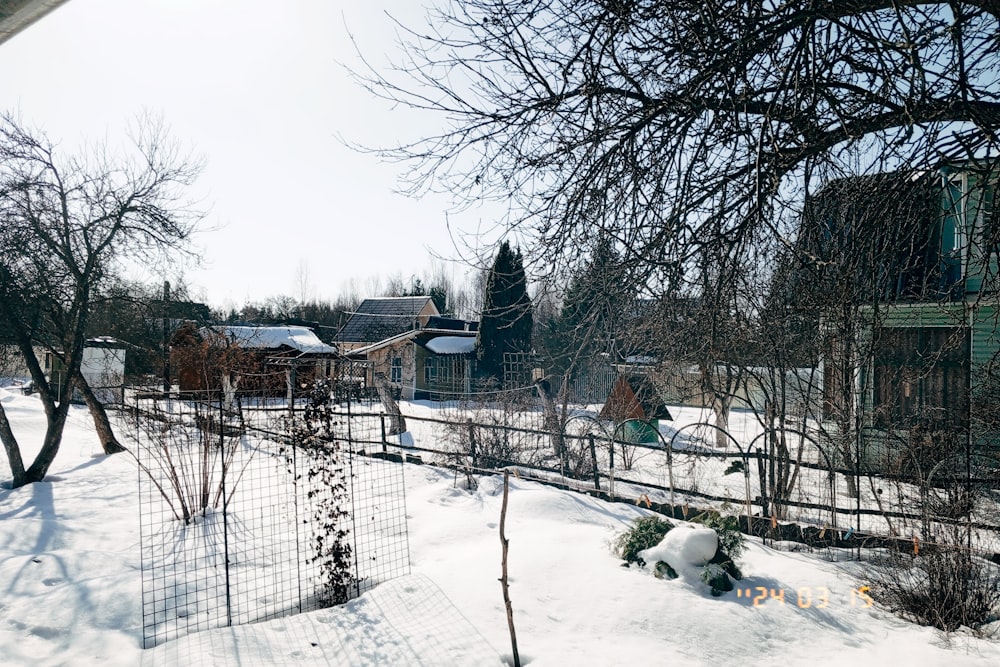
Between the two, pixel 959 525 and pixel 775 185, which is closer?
pixel 775 185

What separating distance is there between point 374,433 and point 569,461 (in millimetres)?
5998

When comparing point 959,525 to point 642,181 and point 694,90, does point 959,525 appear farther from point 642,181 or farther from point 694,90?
point 694,90

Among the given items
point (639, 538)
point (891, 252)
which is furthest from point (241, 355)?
point (891, 252)

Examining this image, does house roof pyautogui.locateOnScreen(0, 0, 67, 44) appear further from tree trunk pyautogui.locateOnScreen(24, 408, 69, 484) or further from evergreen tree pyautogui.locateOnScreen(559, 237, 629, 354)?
tree trunk pyautogui.locateOnScreen(24, 408, 69, 484)

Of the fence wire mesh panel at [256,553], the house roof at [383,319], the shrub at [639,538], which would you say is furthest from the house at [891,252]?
the house roof at [383,319]

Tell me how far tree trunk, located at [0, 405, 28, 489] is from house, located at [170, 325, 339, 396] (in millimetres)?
3048

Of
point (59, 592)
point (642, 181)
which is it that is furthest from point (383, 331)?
point (642, 181)

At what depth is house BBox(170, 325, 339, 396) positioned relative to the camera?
11906mm

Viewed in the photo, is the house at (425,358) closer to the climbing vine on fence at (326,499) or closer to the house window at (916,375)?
the house window at (916,375)

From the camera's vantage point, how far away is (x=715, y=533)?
5.57 meters
